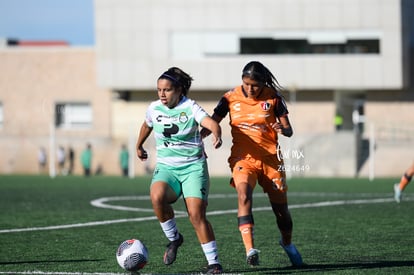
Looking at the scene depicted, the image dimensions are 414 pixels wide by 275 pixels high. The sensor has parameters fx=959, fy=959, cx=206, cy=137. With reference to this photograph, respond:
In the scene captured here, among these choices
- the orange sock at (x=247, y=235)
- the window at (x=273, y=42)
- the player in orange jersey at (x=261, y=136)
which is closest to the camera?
the orange sock at (x=247, y=235)

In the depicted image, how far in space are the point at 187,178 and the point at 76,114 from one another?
46.8 meters

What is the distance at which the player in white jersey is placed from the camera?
30.9 feet

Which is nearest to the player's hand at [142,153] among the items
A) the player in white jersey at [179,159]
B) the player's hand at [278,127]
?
the player in white jersey at [179,159]

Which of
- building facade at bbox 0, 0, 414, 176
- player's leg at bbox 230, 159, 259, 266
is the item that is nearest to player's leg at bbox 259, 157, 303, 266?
player's leg at bbox 230, 159, 259, 266

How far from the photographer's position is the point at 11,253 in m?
11.4

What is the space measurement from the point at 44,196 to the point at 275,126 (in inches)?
589

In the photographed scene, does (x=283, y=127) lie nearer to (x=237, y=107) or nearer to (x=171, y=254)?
(x=237, y=107)

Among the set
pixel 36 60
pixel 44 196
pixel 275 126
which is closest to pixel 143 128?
pixel 275 126

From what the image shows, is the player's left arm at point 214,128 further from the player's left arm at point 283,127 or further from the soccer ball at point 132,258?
the soccer ball at point 132,258

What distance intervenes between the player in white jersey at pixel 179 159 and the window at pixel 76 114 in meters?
46.5

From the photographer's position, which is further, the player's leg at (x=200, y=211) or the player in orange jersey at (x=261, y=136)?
the player in orange jersey at (x=261, y=136)

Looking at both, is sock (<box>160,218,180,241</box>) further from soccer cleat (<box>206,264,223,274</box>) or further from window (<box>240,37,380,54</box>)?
window (<box>240,37,380,54</box>)

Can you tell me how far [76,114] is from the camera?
55781 mm

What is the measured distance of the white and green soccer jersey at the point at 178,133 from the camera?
9.56m
